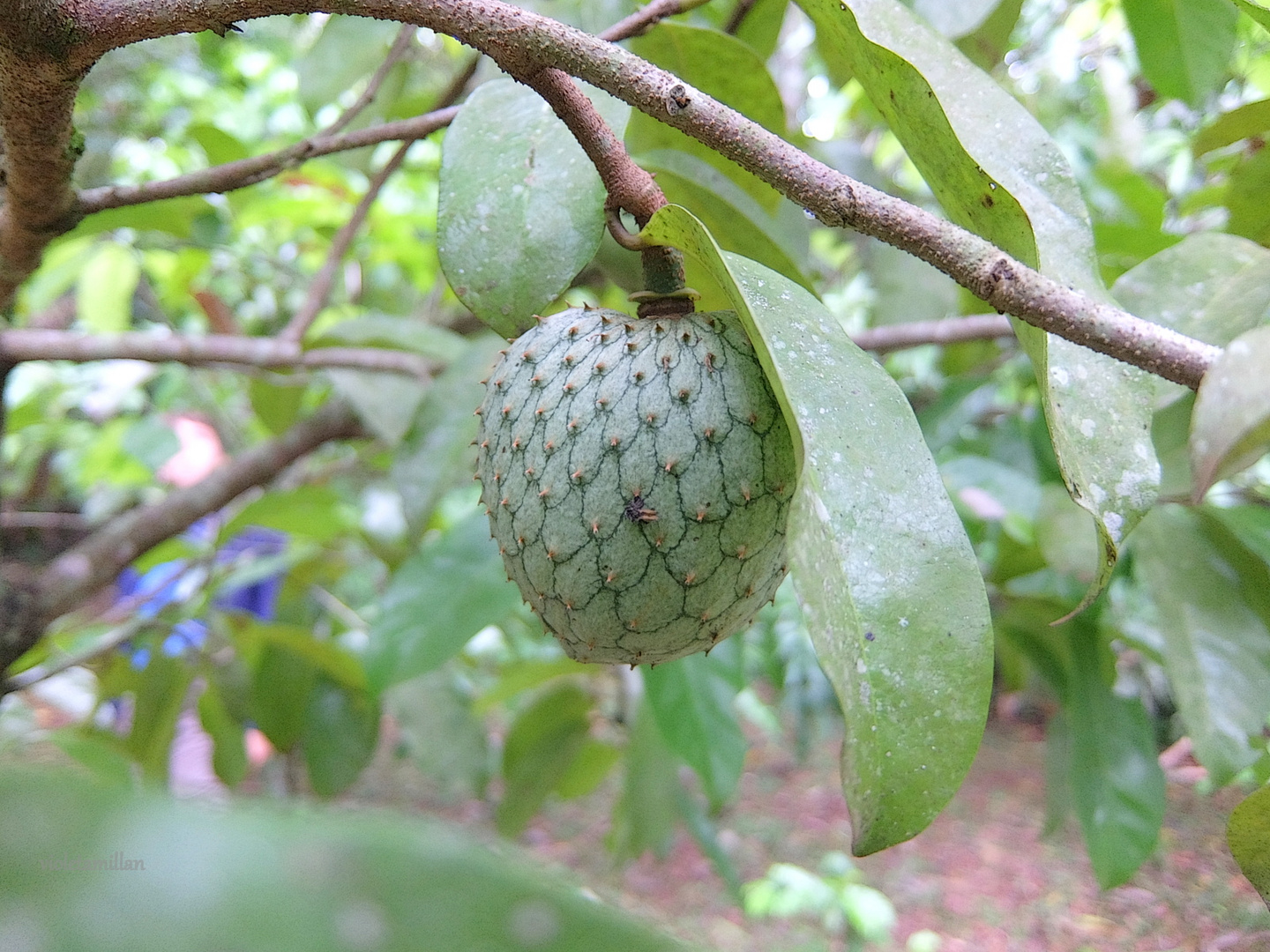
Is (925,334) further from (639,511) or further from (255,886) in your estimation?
(255,886)

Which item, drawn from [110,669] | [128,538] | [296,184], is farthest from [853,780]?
[296,184]

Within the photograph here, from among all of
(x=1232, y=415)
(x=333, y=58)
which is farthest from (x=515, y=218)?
(x=333, y=58)

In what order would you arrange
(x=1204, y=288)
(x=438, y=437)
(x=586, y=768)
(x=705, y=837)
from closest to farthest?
1. (x=1204, y=288)
2. (x=438, y=437)
3. (x=705, y=837)
4. (x=586, y=768)

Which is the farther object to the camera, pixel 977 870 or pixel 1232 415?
pixel 977 870

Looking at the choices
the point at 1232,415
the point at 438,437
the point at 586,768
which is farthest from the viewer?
the point at 586,768

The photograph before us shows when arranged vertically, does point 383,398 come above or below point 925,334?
below

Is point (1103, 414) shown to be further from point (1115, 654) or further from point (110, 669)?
point (110, 669)

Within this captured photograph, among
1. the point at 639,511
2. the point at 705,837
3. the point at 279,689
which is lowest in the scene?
the point at 705,837
